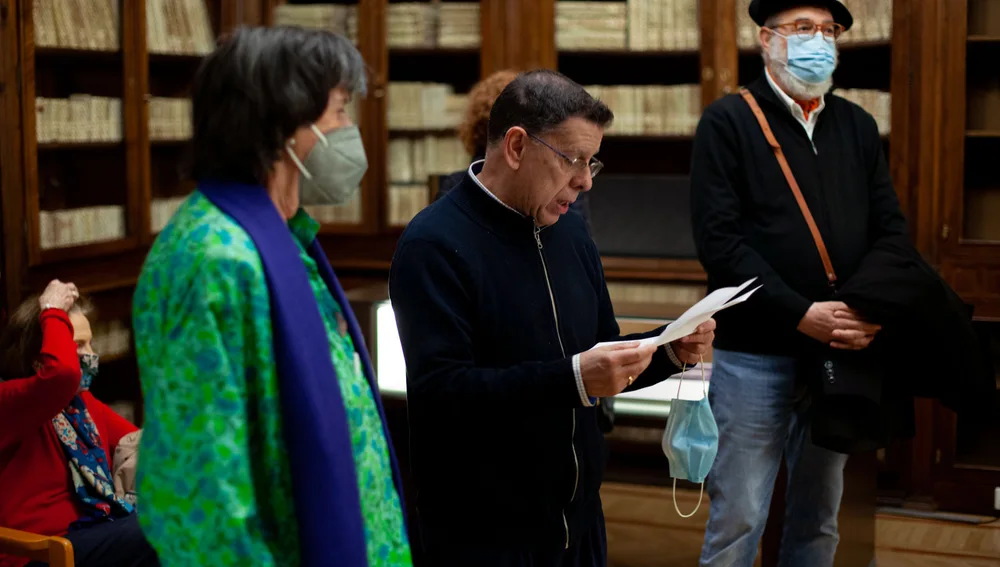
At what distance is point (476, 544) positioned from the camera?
1968 millimetres

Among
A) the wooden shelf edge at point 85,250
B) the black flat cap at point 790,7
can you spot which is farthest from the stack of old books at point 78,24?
the black flat cap at point 790,7

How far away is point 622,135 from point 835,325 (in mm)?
2618

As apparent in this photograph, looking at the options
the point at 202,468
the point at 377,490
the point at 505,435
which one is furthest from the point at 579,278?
the point at 202,468

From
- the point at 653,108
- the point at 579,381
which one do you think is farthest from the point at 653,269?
the point at 579,381

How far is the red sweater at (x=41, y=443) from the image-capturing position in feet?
9.19

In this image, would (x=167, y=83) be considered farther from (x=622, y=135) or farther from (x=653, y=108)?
(x=653, y=108)

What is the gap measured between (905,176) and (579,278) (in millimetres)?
3110

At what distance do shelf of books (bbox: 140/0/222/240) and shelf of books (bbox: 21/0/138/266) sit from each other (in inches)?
4.7

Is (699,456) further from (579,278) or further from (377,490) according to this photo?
(377,490)

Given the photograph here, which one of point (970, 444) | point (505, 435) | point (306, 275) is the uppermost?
point (306, 275)

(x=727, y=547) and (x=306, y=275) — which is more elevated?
(x=306, y=275)

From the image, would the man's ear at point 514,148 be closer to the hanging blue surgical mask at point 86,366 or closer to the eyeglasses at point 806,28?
the eyeglasses at point 806,28

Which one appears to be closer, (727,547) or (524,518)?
(524,518)

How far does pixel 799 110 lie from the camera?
298 cm
